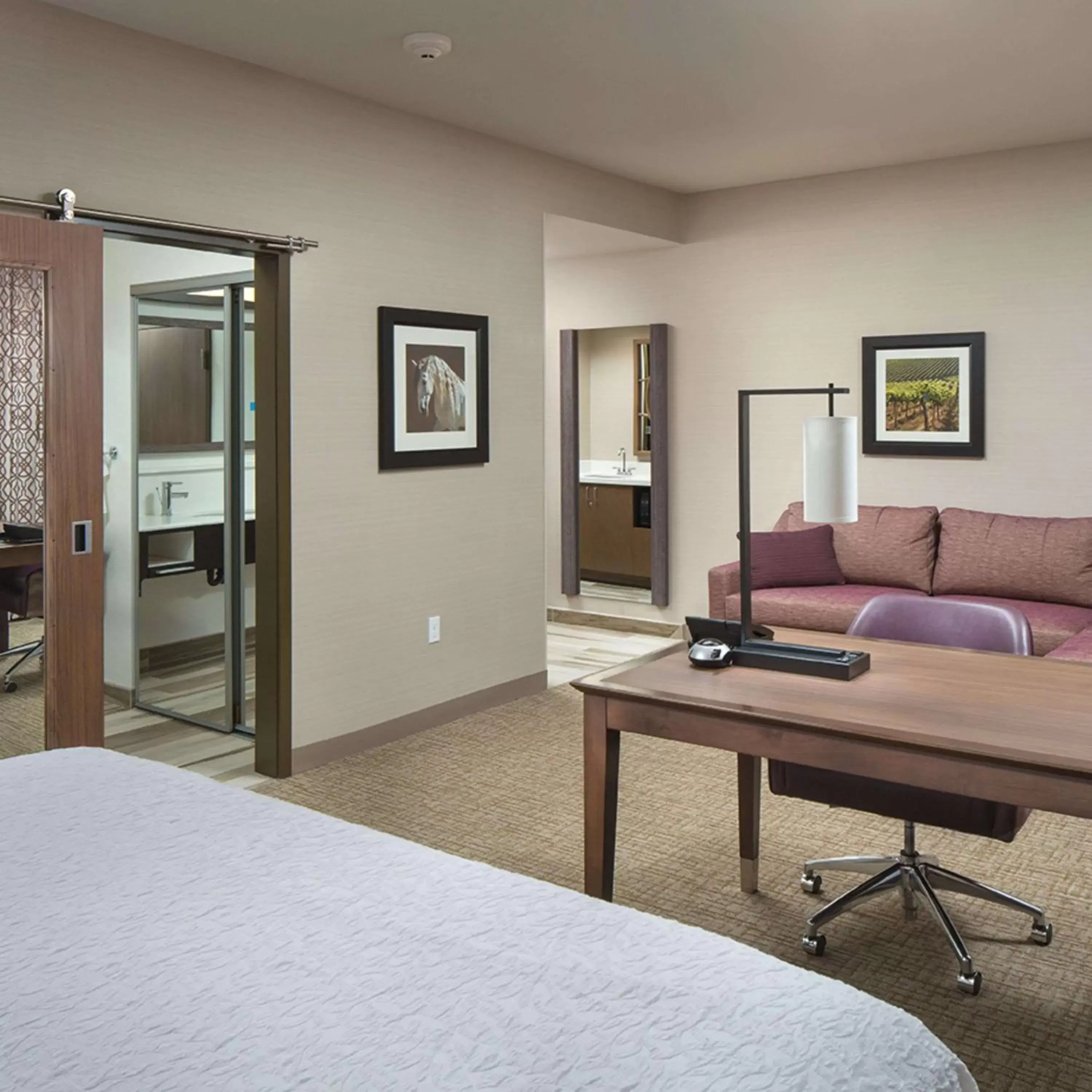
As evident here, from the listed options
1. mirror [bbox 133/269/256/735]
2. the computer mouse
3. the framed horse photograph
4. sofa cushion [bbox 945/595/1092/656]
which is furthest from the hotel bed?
sofa cushion [bbox 945/595/1092/656]

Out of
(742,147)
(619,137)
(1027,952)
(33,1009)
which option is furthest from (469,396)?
(33,1009)

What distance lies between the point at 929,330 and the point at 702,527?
5.59 ft

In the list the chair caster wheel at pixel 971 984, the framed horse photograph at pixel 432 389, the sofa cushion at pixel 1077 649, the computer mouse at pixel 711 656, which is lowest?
the chair caster wheel at pixel 971 984

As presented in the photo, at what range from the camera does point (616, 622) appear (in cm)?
712

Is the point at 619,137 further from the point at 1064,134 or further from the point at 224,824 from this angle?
the point at 224,824

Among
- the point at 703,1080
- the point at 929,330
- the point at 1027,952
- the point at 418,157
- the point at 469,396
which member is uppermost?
the point at 418,157

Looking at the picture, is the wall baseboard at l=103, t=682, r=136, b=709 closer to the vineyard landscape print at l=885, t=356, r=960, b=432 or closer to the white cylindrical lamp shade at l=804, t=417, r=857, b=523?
the white cylindrical lamp shade at l=804, t=417, r=857, b=523

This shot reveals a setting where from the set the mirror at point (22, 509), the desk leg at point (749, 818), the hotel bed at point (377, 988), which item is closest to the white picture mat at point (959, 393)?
the desk leg at point (749, 818)

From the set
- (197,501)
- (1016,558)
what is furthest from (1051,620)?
(197,501)

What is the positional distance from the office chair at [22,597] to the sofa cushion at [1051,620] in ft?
11.0

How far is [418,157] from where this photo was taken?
4.71 m

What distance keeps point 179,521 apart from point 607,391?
3.20 metres

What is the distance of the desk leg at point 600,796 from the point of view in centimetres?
262

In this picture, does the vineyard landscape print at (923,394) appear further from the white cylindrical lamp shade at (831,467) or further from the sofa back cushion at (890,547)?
the white cylindrical lamp shade at (831,467)
